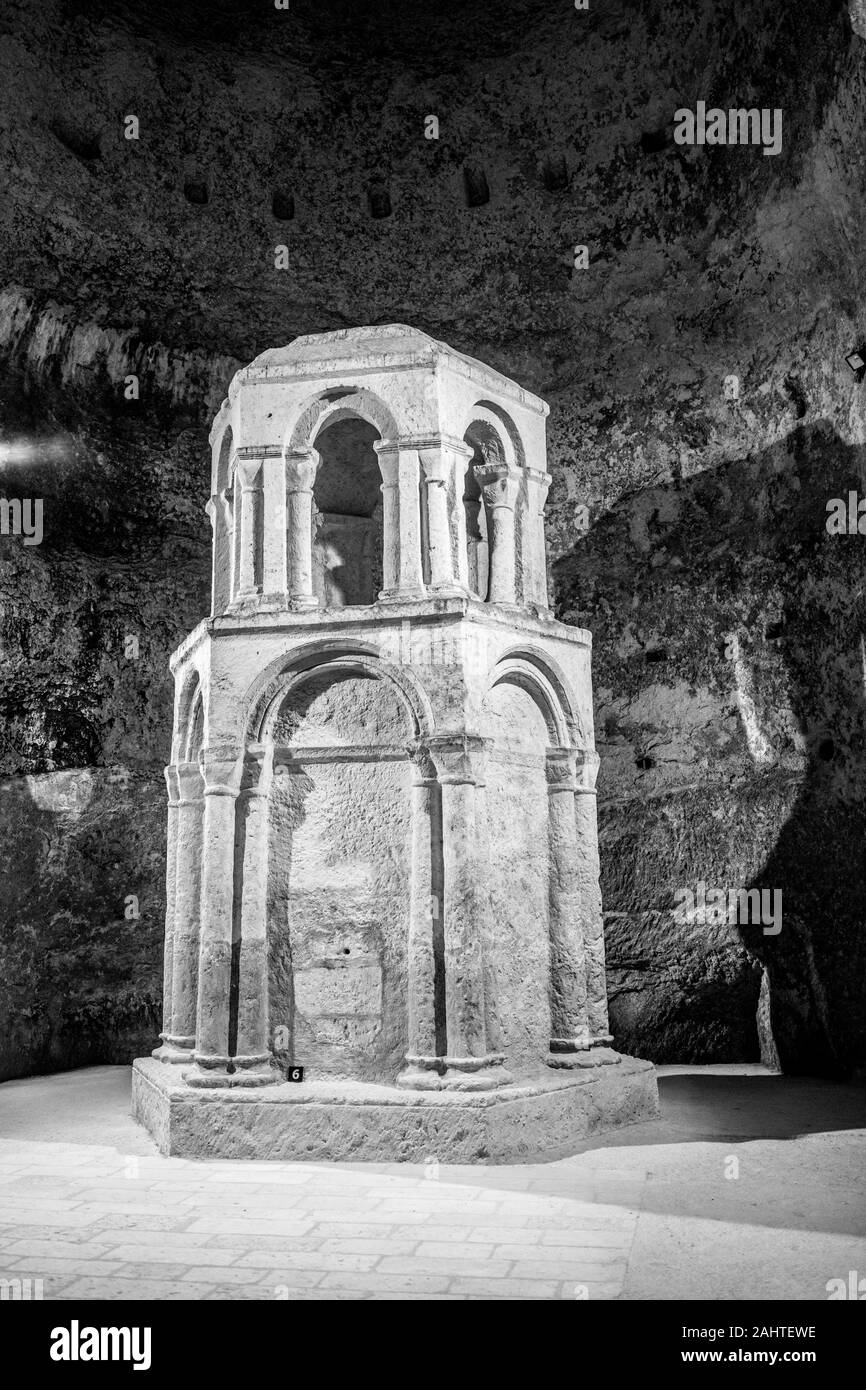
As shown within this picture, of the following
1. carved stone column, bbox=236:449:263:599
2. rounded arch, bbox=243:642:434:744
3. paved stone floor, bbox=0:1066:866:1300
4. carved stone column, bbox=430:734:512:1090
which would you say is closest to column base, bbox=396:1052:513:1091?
carved stone column, bbox=430:734:512:1090

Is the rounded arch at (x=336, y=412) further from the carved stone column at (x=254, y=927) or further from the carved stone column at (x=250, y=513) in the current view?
the carved stone column at (x=254, y=927)

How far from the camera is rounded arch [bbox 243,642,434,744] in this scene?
643 centimetres

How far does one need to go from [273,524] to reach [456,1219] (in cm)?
394

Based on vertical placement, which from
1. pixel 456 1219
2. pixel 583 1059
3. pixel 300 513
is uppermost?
pixel 300 513

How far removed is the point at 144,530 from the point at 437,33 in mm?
5314

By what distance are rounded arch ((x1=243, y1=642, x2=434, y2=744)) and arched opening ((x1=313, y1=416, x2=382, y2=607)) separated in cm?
182

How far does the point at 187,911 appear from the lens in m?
7.07

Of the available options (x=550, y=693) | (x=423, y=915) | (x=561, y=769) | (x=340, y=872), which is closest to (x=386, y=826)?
(x=340, y=872)

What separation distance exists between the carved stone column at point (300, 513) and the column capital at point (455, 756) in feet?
4.07

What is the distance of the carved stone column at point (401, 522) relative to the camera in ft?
21.6

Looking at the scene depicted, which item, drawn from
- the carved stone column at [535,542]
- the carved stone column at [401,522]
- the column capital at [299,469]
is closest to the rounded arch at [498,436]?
the carved stone column at [535,542]

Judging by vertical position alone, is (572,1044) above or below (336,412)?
below

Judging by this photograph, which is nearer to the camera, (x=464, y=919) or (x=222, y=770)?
(x=464, y=919)

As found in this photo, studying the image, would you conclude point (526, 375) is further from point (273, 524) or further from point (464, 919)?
point (464, 919)
